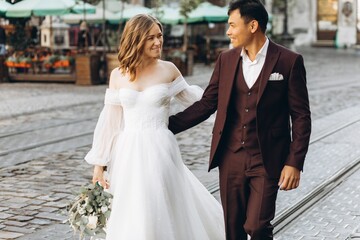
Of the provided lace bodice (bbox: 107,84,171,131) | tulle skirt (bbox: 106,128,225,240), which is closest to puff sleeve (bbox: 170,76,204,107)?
lace bodice (bbox: 107,84,171,131)

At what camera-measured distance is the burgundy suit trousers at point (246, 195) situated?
4379 millimetres

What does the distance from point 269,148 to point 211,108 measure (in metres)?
0.55

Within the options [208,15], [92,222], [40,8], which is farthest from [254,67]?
[208,15]

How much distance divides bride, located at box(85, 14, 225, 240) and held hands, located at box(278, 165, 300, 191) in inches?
33.0

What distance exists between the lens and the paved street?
6645 millimetres

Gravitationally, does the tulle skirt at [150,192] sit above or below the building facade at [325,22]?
below

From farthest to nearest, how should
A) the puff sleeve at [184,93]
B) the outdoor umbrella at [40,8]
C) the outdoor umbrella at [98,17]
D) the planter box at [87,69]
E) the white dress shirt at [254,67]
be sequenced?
the outdoor umbrella at [98,17]
the outdoor umbrella at [40,8]
the planter box at [87,69]
the puff sleeve at [184,93]
the white dress shirt at [254,67]

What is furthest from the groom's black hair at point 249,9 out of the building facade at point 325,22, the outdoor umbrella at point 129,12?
the building facade at point 325,22

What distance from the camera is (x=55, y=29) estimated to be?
34.3 metres

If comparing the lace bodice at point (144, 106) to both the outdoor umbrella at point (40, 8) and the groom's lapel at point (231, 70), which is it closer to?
the groom's lapel at point (231, 70)

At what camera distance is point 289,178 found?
4324mm

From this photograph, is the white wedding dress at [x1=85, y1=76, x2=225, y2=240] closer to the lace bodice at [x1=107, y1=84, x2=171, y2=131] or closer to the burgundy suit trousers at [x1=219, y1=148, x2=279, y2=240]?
the lace bodice at [x1=107, y1=84, x2=171, y2=131]

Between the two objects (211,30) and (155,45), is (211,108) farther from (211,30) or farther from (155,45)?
(211,30)

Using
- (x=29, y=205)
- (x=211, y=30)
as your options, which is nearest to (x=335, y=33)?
(x=211, y=30)
